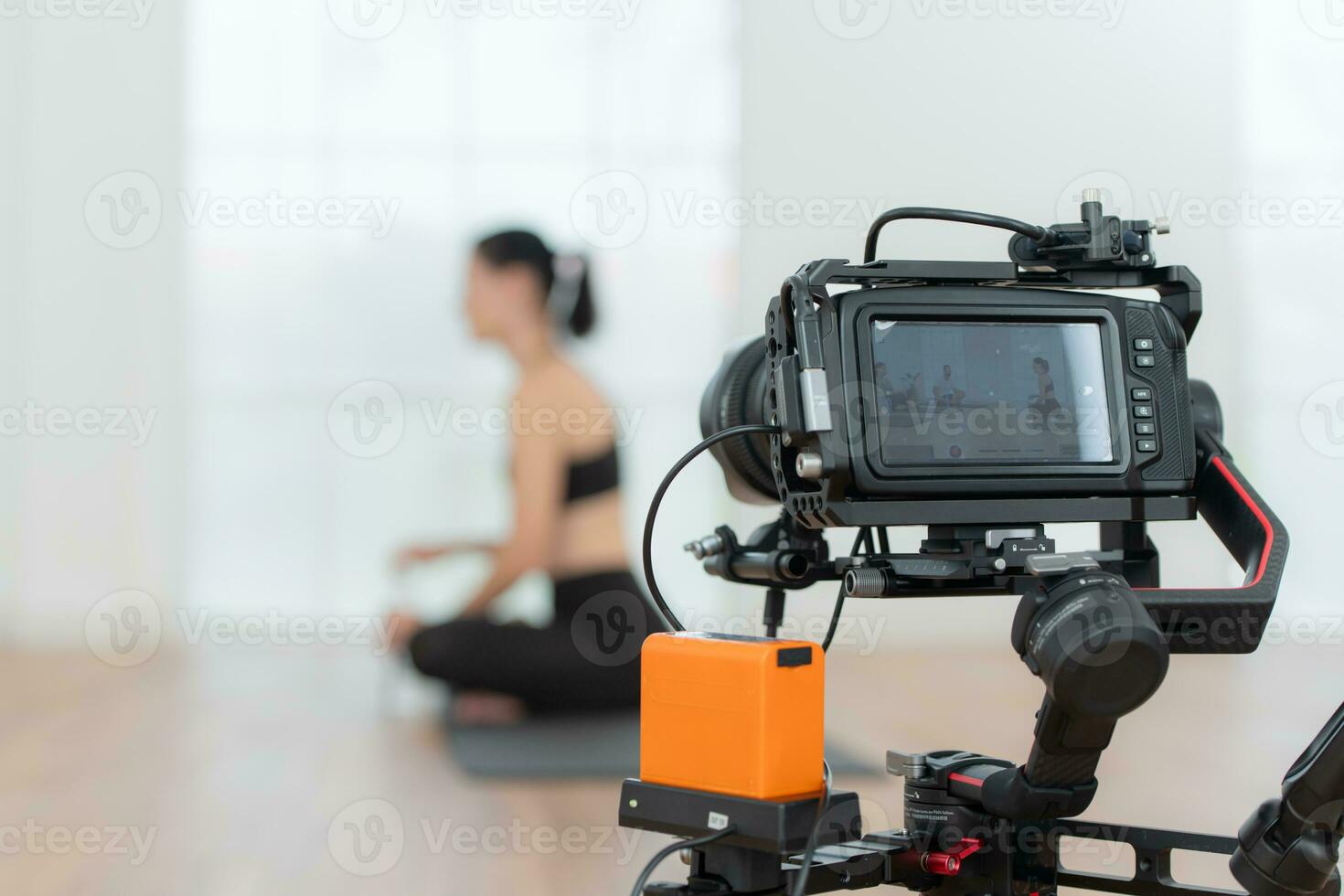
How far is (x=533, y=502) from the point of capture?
9.46ft

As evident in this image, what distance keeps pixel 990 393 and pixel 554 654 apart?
1.95 metres

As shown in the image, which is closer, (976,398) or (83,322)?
(976,398)

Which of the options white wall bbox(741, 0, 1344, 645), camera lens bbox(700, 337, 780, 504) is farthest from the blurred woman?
camera lens bbox(700, 337, 780, 504)

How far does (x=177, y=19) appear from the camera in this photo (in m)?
4.31

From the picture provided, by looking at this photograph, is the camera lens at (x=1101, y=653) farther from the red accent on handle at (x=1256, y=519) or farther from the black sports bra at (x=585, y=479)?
the black sports bra at (x=585, y=479)

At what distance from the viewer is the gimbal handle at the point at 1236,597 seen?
1012mm

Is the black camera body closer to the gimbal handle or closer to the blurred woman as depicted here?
the gimbal handle

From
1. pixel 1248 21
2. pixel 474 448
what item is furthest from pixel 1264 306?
pixel 474 448

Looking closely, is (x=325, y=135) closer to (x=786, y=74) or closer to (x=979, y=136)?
(x=786, y=74)

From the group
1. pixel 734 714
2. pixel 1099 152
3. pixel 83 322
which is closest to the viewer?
pixel 734 714

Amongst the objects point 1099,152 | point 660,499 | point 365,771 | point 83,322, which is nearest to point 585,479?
point 365,771

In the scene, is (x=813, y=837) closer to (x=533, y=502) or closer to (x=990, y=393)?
(x=990, y=393)

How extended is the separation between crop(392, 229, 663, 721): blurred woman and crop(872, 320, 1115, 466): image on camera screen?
183 centimetres

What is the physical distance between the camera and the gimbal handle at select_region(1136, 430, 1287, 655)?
1012 millimetres
